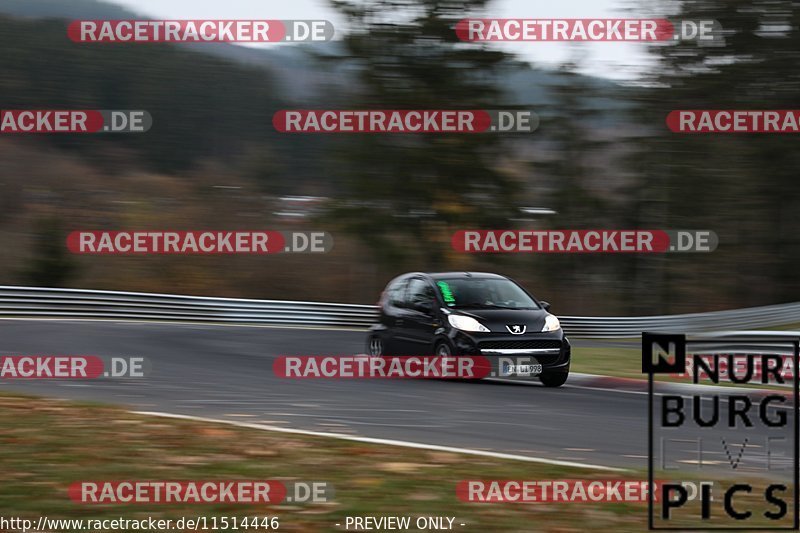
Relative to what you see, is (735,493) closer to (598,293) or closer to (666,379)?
(666,379)

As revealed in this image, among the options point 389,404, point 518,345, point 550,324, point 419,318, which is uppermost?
Answer: point 419,318

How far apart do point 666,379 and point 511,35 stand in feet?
73.1

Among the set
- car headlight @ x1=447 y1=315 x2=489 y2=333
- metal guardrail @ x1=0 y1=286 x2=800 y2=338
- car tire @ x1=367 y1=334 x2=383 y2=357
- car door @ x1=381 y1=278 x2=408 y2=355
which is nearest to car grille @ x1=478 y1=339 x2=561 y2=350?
car headlight @ x1=447 y1=315 x2=489 y2=333

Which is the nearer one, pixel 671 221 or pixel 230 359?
pixel 230 359

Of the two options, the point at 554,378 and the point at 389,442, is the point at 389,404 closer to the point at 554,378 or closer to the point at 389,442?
the point at 389,442

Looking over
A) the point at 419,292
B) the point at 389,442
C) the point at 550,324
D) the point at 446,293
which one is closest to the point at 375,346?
the point at 419,292

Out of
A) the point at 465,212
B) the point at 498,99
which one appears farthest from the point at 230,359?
the point at 498,99

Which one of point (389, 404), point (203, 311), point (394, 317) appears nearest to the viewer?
point (389, 404)

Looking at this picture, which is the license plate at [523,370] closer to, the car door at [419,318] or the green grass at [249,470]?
the car door at [419,318]

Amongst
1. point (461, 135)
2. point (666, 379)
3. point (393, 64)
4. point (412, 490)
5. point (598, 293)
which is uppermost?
point (393, 64)

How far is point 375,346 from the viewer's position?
1532cm

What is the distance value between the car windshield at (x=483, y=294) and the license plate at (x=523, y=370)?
98 centimetres

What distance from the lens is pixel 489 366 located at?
1327 cm

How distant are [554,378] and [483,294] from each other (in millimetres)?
1565
